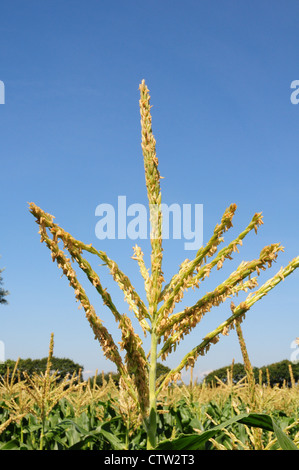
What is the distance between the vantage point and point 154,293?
2.60 meters

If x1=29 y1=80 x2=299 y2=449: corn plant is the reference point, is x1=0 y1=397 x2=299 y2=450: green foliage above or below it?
below

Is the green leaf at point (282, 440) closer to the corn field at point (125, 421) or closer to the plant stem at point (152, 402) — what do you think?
the corn field at point (125, 421)

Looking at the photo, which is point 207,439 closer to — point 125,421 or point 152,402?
point 152,402

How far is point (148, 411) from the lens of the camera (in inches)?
95.3

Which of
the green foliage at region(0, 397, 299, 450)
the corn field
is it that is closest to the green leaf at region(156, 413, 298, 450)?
the corn field

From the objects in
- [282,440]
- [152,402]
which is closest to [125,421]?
[152,402]

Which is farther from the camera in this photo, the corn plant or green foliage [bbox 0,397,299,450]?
green foliage [bbox 0,397,299,450]

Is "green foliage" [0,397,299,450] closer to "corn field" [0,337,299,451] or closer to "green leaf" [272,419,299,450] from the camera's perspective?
"corn field" [0,337,299,451]

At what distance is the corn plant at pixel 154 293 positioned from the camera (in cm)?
227

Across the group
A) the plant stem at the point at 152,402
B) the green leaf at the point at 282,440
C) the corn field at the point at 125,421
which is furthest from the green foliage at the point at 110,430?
the green leaf at the point at 282,440

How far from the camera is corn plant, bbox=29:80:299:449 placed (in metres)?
2.27
